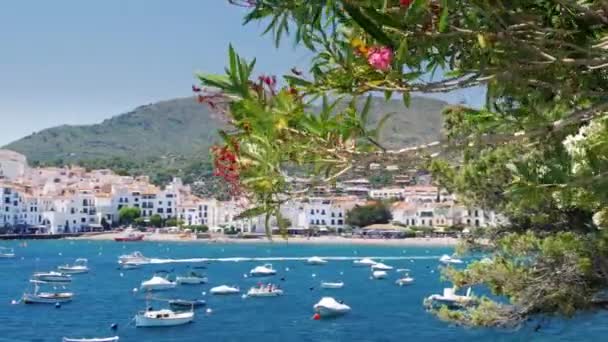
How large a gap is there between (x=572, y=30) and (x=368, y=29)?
0.89 meters

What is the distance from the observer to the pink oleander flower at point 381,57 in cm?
242

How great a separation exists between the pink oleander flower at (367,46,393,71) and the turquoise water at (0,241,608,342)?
8.68m

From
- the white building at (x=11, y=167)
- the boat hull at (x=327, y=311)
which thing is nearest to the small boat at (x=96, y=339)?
the boat hull at (x=327, y=311)

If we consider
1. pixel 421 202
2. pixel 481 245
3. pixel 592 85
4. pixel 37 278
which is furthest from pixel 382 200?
pixel 592 85

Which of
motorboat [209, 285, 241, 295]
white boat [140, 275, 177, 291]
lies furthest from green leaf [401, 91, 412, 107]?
white boat [140, 275, 177, 291]

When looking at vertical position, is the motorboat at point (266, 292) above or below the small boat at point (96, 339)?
above

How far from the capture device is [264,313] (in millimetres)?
34812

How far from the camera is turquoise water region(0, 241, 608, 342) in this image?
90.3ft

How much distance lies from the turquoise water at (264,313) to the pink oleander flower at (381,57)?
28.5 ft

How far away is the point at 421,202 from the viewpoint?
10656 centimetres

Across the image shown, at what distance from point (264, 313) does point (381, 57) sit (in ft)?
109

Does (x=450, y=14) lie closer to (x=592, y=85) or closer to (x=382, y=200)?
(x=592, y=85)

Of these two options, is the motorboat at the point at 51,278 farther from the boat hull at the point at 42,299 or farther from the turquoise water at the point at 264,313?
the boat hull at the point at 42,299

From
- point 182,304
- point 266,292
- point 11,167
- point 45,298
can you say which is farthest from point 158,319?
point 11,167
